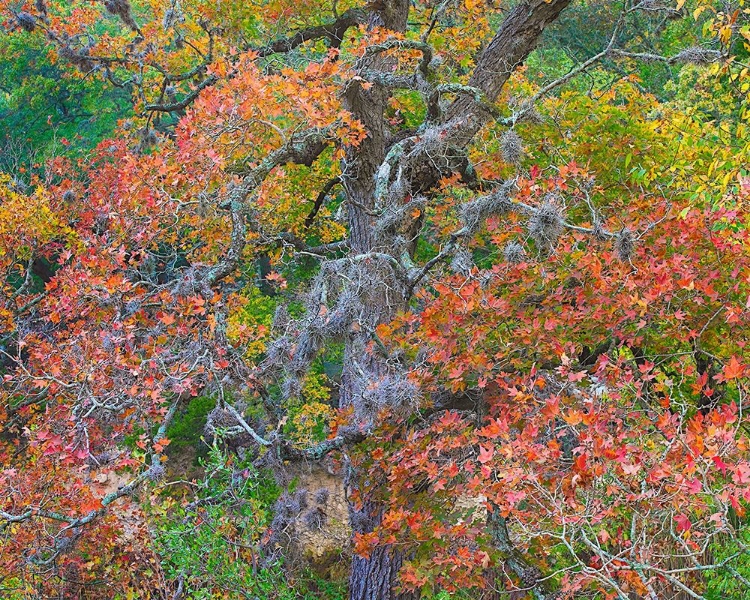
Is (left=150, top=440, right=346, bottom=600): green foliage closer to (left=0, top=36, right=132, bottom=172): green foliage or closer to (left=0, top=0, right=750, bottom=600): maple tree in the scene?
(left=0, top=0, right=750, bottom=600): maple tree

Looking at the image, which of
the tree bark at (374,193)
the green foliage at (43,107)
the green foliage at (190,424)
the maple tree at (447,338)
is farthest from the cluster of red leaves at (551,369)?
the green foliage at (43,107)

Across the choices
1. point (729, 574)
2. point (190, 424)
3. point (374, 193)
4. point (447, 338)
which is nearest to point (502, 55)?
point (374, 193)

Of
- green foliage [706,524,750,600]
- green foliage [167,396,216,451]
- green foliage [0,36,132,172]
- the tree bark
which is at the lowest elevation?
green foliage [706,524,750,600]

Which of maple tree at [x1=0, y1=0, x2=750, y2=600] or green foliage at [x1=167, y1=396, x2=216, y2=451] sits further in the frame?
green foliage at [x1=167, y1=396, x2=216, y2=451]

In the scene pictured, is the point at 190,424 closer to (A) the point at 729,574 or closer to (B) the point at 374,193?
(B) the point at 374,193

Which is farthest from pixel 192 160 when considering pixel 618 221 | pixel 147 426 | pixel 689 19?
pixel 689 19

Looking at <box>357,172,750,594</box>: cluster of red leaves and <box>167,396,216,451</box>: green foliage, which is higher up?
<box>357,172,750,594</box>: cluster of red leaves

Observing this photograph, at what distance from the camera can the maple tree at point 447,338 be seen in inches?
162

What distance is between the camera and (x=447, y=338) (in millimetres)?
4871

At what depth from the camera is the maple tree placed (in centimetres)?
412

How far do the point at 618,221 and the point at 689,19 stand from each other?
1117 centimetres

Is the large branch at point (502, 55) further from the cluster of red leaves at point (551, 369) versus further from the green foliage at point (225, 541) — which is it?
the green foliage at point (225, 541)

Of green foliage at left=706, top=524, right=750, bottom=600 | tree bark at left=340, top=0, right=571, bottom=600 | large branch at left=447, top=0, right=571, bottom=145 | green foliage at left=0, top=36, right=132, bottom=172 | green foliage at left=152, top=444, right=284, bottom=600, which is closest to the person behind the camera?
tree bark at left=340, top=0, right=571, bottom=600

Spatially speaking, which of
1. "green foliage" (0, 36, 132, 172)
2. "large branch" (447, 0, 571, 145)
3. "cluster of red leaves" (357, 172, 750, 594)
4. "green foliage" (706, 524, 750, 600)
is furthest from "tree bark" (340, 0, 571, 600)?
"green foliage" (0, 36, 132, 172)
